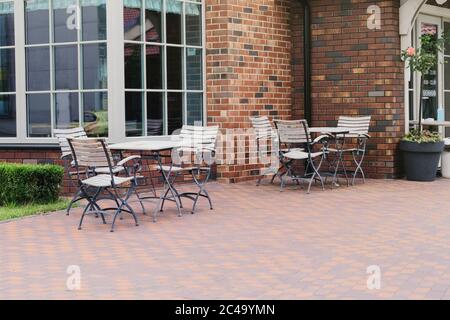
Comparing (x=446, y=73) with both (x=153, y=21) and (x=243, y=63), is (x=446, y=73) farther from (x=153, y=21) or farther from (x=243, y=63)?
(x=153, y=21)

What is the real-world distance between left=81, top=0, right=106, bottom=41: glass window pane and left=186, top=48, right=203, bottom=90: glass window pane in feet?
4.86

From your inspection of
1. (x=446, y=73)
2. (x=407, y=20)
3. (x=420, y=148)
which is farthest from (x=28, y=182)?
(x=446, y=73)

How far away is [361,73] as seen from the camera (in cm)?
1160

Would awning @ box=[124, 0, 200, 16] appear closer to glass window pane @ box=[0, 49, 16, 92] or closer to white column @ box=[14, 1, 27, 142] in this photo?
white column @ box=[14, 1, 27, 142]

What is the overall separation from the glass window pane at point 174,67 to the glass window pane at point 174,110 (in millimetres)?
122

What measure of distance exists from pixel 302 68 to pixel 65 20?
12.9ft

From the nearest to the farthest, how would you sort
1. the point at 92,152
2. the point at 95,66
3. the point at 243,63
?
the point at 92,152, the point at 95,66, the point at 243,63

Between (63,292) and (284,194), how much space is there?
522 centimetres

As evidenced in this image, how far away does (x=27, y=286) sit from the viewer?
525 centimetres

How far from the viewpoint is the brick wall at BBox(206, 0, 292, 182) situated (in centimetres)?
1098

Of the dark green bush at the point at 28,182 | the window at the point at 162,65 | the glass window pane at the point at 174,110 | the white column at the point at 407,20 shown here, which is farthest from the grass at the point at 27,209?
the white column at the point at 407,20

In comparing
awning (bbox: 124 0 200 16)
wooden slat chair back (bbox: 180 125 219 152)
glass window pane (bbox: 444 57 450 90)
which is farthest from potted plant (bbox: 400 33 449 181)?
wooden slat chair back (bbox: 180 125 219 152)

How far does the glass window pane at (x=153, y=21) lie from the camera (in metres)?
10.2
